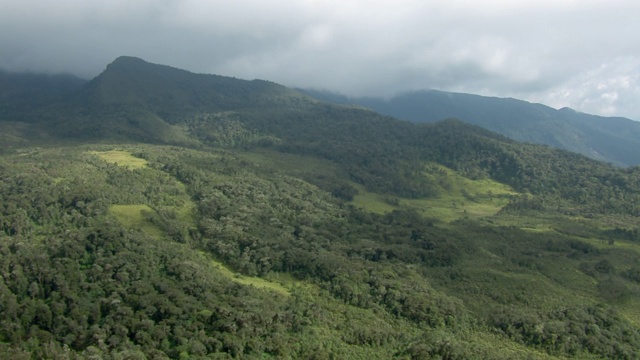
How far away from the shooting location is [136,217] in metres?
87.4

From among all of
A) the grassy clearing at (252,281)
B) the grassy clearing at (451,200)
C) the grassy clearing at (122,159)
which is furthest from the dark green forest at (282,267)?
the grassy clearing at (451,200)

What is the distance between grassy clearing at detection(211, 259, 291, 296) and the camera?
2894 inches

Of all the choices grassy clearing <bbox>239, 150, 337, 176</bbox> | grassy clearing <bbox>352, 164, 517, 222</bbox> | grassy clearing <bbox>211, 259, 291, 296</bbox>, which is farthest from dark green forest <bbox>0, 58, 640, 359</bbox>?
grassy clearing <bbox>239, 150, 337, 176</bbox>

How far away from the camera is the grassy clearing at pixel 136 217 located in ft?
274

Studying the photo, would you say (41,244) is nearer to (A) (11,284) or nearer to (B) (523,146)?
(A) (11,284)

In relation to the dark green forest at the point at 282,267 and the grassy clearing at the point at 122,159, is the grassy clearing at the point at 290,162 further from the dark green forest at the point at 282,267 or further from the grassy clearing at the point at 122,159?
the grassy clearing at the point at 122,159

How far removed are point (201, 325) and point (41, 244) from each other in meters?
30.0

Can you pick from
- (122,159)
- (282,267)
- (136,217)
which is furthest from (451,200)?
(136,217)

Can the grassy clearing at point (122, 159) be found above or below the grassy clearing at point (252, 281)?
above

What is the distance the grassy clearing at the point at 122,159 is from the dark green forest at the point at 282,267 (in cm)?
96

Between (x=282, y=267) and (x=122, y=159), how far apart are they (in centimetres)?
6321

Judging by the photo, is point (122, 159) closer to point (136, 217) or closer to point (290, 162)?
point (136, 217)

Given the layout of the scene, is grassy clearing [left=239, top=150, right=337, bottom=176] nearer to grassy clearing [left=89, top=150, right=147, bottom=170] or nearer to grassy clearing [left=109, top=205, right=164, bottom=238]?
grassy clearing [left=89, top=150, right=147, bottom=170]

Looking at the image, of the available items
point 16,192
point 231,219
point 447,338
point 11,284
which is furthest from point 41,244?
point 447,338
